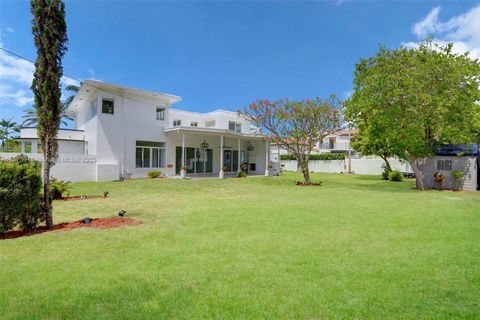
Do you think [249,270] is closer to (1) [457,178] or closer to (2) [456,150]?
(1) [457,178]

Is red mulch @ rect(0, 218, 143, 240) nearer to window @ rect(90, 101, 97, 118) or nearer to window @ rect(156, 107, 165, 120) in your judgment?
window @ rect(90, 101, 97, 118)

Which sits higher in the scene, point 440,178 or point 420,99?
point 420,99

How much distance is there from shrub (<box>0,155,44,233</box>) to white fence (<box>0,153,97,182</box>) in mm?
12671

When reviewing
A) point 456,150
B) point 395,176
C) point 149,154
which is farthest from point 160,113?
point 456,150

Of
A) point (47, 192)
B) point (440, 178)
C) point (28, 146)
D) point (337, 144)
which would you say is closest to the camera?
point (47, 192)

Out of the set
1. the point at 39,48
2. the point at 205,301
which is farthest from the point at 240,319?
the point at 39,48

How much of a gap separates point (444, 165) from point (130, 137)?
20.0m

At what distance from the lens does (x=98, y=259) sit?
13.9 feet

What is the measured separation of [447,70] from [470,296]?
15.3 meters

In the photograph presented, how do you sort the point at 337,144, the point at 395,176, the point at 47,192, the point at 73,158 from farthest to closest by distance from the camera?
the point at 337,144 < the point at 395,176 < the point at 73,158 < the point at 47,192

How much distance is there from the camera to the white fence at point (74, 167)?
1745cm

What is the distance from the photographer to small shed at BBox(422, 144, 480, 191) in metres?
15.1

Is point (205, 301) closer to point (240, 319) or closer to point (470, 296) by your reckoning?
point (240, 319)

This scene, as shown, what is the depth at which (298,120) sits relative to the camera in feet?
59.4
